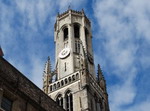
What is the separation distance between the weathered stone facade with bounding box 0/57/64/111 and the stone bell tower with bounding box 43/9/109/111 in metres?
22.2

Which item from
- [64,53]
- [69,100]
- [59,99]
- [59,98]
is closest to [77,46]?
[64,53]

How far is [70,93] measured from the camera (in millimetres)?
52562

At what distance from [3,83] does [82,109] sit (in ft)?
85.5

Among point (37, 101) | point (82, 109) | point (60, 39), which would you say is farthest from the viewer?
point (60, 39)

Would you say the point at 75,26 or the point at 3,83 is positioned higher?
the point at 75,26

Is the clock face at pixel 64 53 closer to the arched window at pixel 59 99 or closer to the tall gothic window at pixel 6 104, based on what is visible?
the arched window at pixel 59 99

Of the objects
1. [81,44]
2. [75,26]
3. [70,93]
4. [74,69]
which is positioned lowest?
[70,93]

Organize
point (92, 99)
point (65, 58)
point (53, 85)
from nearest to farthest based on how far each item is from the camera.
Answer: point (92, 99), point (53, 85), point (65, 58)

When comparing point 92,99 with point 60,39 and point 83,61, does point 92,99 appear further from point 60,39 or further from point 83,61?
point 60,39

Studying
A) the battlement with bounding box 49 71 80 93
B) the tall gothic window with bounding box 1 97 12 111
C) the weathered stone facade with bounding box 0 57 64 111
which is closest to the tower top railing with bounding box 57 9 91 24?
the battlement with bounding box 49 71 80 93

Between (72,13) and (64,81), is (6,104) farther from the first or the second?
(72,13)

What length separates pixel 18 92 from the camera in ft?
80.5

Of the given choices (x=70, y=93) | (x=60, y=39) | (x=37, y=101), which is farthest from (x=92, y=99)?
(x=37, y=101)

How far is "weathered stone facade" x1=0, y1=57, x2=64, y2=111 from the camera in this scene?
23.6 meters
